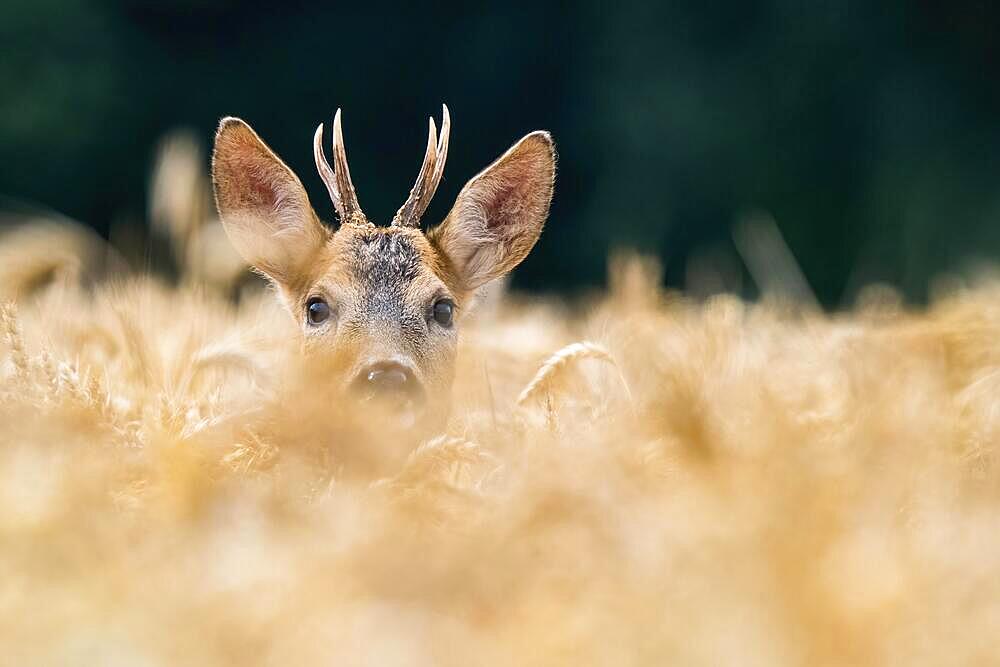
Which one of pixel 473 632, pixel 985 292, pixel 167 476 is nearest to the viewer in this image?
pixel 473 632

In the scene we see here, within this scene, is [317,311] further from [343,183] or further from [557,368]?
[557,368]

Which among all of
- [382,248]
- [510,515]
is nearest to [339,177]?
[382,248]

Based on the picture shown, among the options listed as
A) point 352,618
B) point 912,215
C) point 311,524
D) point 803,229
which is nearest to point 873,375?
point 311,524

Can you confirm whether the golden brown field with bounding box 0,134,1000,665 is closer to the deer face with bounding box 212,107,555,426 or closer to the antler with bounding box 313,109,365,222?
the deer face with bounding box 212,107,555,426

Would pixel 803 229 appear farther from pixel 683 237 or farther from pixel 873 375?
pixel 873 375

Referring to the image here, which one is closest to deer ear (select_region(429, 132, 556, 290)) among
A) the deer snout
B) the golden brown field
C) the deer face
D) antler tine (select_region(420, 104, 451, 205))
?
the deer face

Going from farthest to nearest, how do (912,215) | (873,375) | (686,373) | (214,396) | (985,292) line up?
(912,215)
(985,292)
(214,396)
(873,375)
(686,373)
